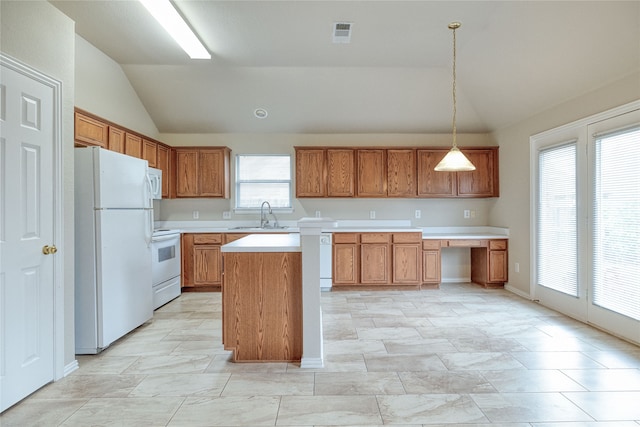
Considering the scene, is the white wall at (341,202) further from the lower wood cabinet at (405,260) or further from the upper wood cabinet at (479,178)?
the lower wood cabinet at (405,260)

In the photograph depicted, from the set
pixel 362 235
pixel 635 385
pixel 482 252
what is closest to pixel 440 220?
pixel 482 252

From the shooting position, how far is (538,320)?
3.59m

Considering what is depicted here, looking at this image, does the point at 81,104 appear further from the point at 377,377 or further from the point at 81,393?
the point at 377,377

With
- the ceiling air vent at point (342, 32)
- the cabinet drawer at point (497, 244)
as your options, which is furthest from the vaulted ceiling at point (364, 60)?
the cabinet drawer at point (497, 244)

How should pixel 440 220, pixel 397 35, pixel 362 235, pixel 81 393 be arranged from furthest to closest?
pixel 440 220, pixel 362 235, pixel 397 35, pixel 81 393

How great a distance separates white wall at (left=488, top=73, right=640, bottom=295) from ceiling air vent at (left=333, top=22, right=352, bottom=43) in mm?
2627

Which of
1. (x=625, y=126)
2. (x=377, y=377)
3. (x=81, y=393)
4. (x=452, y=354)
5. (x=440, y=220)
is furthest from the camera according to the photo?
(x=440, y=220)

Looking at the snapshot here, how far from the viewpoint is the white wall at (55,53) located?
2.13m

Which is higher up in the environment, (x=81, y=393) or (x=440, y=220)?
(x=440, y=220)

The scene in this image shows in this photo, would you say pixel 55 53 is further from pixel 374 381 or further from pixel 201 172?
pixel 374 381

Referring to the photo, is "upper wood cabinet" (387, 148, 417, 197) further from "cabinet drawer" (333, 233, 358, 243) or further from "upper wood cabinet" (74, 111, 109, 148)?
"upper wood cabinet" (74, 111, 109, 148)

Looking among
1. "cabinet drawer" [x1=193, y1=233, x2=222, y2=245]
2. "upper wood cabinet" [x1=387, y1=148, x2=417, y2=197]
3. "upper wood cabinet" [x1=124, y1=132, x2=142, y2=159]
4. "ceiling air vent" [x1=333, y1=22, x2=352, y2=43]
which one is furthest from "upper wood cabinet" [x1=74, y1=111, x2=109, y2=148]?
"upper wood cabinet" [x1=387, y1=148, x2=417, y2=197]

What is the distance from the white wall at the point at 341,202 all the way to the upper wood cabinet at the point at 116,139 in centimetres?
157

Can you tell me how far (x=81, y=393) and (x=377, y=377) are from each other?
2.07 meters
